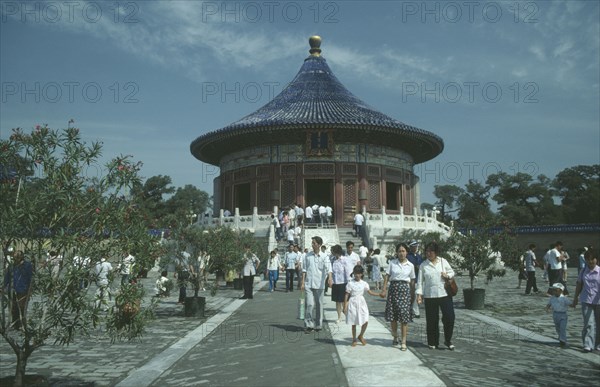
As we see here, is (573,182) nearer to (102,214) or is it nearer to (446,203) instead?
(446,203)

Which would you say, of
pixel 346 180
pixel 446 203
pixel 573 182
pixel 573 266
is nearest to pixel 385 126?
pixel 346 180

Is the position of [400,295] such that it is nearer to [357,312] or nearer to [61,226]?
[357,312]

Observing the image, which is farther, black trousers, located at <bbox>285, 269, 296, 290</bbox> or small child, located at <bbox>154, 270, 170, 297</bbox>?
black trousers, located at <bbox>285, 269, 296, 290</bbox>

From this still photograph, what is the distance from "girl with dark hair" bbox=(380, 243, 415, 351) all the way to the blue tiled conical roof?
22.7 meters

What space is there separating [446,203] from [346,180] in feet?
151

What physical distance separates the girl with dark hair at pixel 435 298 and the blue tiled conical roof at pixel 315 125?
22964mm

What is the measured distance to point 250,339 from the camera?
8.20 metres

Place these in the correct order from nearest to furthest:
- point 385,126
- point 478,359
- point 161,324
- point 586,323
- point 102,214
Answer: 1. point 102,214
2. point 478,359
3. point 586,323
4. point 161,324
5. point 385,126

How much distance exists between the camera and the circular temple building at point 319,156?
30.7 m

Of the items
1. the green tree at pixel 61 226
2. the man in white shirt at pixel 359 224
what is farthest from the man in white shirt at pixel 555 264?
the man in white shirt at pixel 359 224

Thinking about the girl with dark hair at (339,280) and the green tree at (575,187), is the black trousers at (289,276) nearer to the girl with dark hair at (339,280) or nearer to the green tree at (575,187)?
the girl with dark hair at (339,280)

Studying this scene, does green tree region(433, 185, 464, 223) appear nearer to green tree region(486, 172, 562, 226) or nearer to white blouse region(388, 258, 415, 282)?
green tree region(486, 172, 562, 226)

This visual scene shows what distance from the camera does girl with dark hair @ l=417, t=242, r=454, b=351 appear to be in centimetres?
728

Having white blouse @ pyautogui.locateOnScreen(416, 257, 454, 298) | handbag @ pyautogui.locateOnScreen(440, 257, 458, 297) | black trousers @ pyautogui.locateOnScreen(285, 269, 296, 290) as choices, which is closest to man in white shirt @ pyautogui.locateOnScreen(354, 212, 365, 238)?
black trousers @ pyautogui.locateOnScreen(285, 269, 296, 290)
